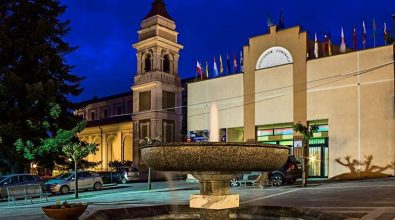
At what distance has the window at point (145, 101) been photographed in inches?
1815

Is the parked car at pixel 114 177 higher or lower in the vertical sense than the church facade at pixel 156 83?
lower

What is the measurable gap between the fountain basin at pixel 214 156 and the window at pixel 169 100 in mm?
38024

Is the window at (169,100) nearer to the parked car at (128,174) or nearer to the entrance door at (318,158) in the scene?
the parked car at (128,174)

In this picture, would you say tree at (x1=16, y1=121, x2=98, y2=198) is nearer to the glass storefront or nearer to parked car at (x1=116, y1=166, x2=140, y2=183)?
parked car at (x1=116, y1=166, x2=140, y2=183)

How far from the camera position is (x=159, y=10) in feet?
156

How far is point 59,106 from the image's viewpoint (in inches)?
1254

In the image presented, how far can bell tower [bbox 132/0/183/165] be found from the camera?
45500mm

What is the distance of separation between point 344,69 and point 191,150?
79.1 feet

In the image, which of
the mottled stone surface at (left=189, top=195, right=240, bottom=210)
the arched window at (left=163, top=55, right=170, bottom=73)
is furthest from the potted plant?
the arched window at (left=163, top=55, right=170, bottom=73)

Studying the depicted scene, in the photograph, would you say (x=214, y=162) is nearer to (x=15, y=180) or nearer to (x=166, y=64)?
(x=15, y=180)

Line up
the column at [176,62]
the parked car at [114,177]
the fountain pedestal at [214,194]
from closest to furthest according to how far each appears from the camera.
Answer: the fountain pedestal at [214,194] < the parked car at [114,177] < the column at [176,62]

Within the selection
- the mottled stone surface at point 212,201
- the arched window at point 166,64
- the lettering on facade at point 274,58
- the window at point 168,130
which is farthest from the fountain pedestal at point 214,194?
the arched window at point 166,64

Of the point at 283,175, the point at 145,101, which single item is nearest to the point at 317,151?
the point at 283,175

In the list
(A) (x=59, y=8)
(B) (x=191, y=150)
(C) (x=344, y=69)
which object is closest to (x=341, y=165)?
(C) (x=344, y=69)
